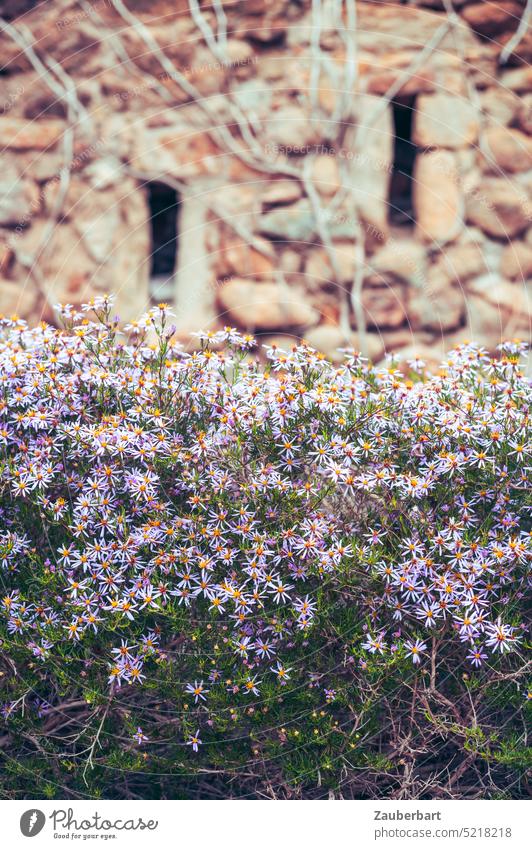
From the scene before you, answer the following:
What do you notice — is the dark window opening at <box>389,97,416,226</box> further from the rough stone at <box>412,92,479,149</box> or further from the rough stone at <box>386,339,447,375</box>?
the rough stone at <box>386,339,447,375</box>

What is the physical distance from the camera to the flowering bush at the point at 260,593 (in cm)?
262

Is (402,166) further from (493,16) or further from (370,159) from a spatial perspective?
(493,16)

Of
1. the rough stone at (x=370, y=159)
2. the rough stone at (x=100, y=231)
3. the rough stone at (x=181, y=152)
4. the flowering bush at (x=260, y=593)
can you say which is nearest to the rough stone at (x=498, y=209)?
the rough stone at (x=370, y=159)

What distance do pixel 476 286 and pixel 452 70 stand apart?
142cm

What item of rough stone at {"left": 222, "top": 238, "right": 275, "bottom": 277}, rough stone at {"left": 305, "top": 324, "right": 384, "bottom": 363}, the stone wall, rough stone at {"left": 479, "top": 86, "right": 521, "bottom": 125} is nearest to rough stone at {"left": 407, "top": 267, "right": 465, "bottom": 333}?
the stone wall

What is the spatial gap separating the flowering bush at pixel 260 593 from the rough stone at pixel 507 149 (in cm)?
366

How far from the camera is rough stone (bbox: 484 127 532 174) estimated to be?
6070mm

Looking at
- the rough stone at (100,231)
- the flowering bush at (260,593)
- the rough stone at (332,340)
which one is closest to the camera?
the flowering bush at (260,593)

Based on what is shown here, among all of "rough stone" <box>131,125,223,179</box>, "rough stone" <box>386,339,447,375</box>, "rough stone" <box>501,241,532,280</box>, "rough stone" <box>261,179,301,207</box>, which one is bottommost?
"rough stone" <box>386,339,447,375</box>

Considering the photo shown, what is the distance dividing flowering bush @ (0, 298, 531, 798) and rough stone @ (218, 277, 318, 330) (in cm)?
308

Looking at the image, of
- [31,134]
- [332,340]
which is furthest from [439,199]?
[31,134]

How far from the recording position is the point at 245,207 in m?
6.08

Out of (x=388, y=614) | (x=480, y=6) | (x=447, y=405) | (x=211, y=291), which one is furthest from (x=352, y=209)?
(x=388, y=614)

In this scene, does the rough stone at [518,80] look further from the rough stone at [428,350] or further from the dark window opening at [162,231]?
the dark window opening at [162,231]
